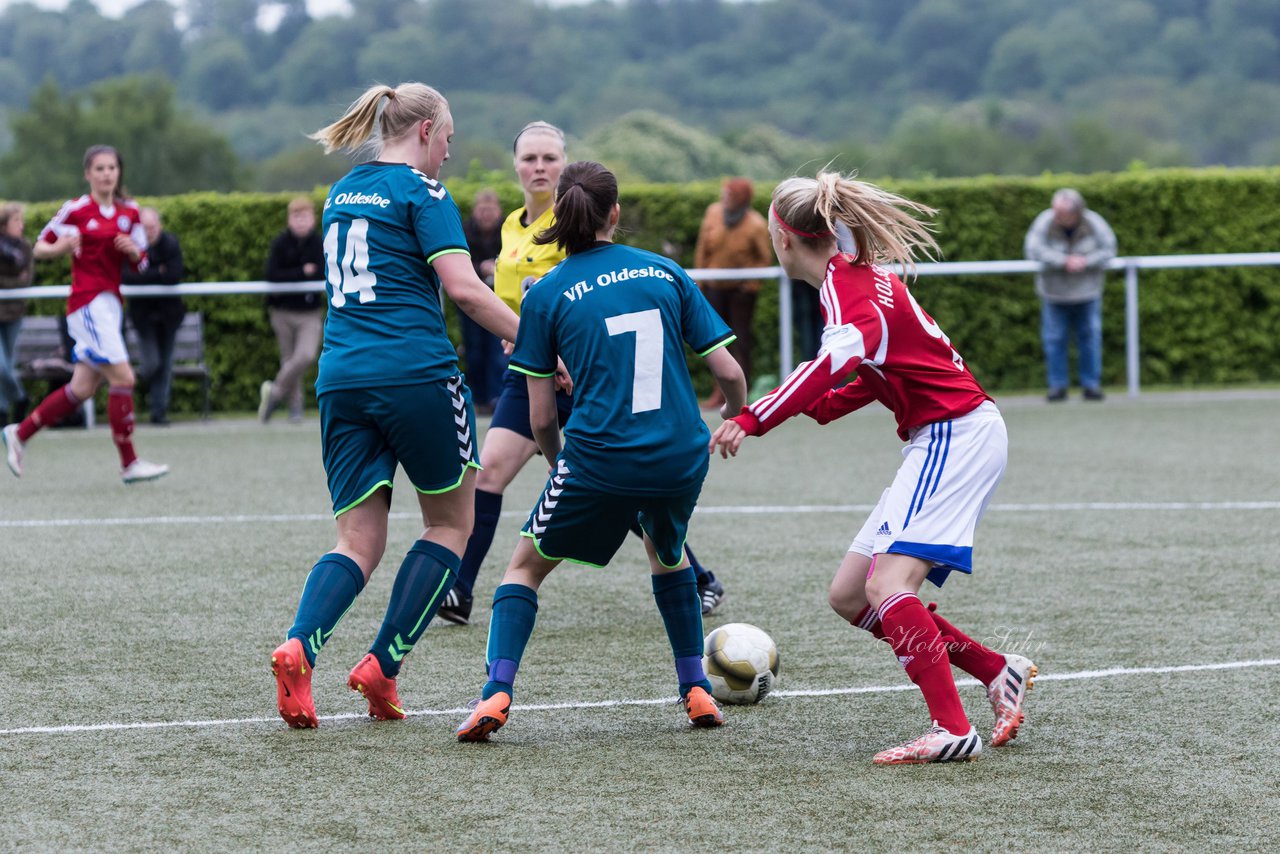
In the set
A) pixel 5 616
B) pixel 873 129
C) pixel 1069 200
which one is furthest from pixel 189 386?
pixel 873 129

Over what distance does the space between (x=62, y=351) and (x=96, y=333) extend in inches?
211

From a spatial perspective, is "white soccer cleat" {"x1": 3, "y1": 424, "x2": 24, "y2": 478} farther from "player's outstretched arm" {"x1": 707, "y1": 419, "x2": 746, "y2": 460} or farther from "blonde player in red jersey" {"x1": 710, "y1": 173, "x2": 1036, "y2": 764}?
"player's outstretched arm" {"x1": 707, "y1": 419, "x2": 746, "y2": 460}

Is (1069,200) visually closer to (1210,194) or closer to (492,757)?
(1210,194)

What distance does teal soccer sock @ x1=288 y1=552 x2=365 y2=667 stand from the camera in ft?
15.5

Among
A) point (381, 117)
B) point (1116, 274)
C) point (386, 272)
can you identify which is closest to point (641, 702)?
point (386, 272)

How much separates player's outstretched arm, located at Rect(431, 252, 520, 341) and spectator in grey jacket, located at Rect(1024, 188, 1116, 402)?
11.6m

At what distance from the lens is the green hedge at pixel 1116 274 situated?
56.8 ft

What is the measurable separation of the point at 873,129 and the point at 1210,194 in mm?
84554

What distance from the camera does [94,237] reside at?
10.2 metres

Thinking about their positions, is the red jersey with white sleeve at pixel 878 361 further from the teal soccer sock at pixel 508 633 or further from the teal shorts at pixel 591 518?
the teal soccer sock at pixel 508 633

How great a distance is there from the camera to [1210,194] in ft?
58.2

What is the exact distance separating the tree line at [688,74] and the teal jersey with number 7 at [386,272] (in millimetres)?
79496

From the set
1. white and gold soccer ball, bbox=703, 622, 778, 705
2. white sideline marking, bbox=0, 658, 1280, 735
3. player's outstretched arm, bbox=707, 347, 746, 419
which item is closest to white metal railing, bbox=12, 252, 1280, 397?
white sideline marking, bbox=0, 658, 1280, 735

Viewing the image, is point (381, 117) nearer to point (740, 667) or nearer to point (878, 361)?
point (878, 361)
